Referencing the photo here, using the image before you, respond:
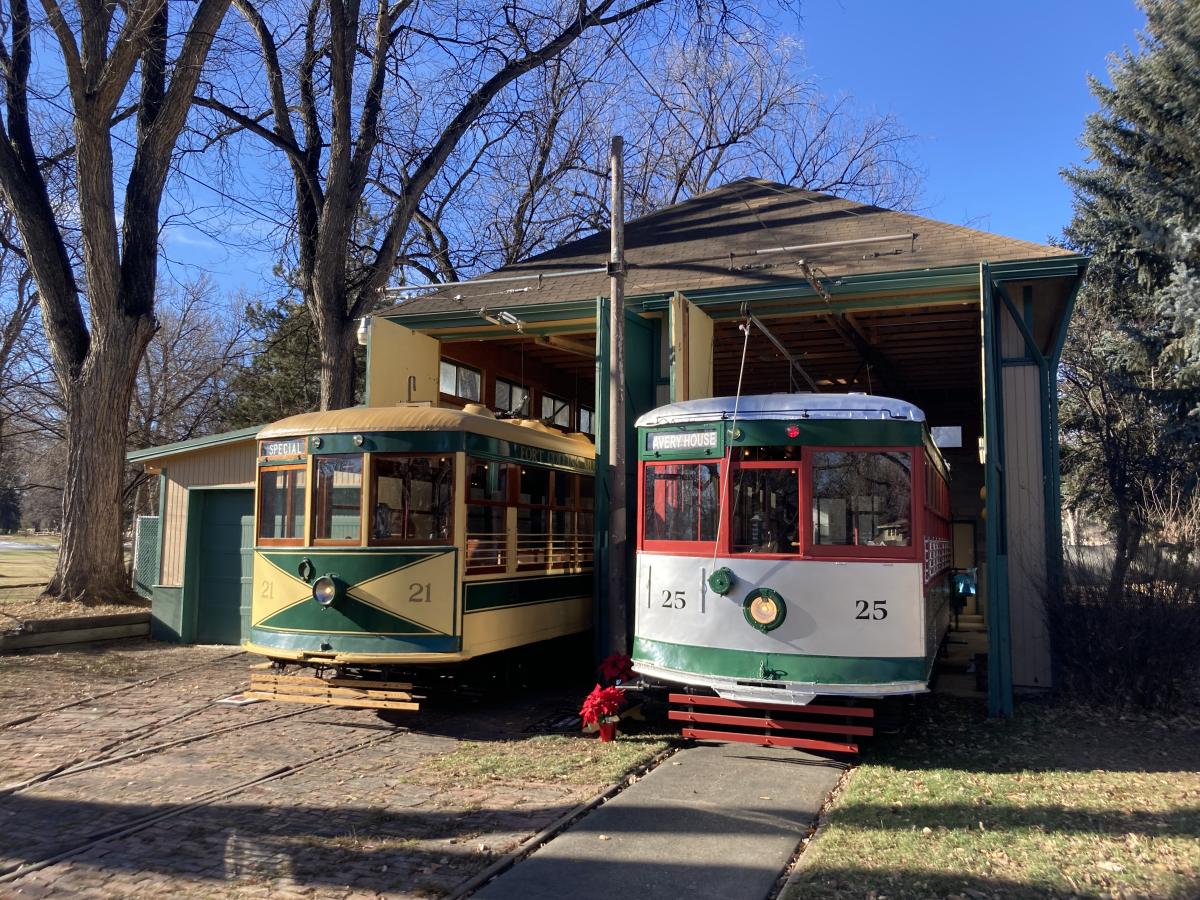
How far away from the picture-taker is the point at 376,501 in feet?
29.0

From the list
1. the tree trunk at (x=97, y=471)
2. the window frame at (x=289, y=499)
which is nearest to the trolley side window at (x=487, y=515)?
the window frame at (x=289, y=499)

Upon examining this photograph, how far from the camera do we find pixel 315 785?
6.94 m

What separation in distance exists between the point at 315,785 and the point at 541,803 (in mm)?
1781

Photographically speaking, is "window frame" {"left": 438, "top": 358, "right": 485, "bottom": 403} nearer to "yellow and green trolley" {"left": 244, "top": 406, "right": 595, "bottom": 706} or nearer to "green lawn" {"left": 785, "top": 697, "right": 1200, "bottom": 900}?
"yellow and green trolley" {"left": 244, "top": 406, "right": 595, "bottom": 706}

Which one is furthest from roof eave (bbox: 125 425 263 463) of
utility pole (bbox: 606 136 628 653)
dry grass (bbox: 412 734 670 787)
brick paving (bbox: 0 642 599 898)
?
dry grass (bbox: 412 734 670 787)

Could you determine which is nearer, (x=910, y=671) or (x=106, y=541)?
(x=910, y=671)

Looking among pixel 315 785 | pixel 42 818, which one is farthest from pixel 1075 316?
pixel 42 818

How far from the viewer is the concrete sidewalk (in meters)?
4.96

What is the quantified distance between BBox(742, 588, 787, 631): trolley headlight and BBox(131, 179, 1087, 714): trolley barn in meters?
2.17

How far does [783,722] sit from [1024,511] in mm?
4593

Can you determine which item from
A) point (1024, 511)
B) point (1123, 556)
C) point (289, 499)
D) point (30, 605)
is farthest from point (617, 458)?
point (30, 605)

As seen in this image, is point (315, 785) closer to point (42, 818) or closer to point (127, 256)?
point (42, 818)

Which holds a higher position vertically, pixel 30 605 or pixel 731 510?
pixel 731 510

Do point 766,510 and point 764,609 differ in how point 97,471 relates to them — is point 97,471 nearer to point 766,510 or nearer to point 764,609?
point 766,510
